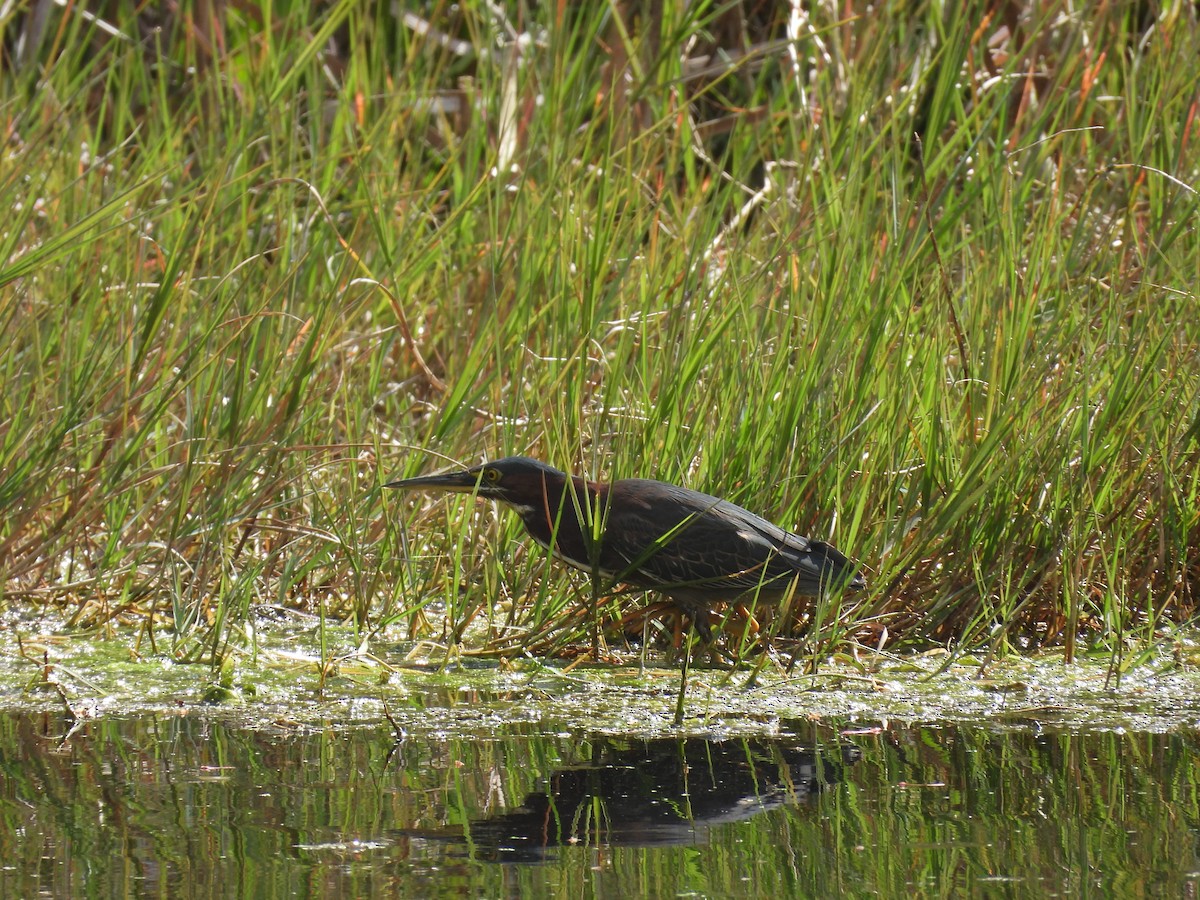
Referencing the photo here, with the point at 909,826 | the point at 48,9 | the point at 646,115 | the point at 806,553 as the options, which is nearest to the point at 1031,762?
the point at 909,826

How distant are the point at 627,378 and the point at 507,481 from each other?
57cm

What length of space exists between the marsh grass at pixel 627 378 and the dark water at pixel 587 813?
636mm

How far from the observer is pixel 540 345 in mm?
4430

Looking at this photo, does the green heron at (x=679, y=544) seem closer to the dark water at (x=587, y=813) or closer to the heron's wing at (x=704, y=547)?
the heron's wing at (x=704, y=547)

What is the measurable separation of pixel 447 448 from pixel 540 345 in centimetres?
37

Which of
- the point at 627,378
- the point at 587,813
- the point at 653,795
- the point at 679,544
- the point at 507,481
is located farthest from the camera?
the point at 627,378

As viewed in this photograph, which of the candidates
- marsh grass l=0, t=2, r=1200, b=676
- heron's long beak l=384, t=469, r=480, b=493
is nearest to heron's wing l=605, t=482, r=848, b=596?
marsh grass l=0, t=2, r=1200, b=676

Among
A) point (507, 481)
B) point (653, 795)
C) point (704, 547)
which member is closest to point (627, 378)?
point (507, 481)

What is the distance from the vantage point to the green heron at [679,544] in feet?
12.0

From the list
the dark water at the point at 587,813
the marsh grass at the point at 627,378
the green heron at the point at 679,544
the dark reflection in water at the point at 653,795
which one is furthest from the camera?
the marsh grass at the point at 627,378

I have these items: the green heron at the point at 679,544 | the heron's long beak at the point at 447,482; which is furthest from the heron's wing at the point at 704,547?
the heron's long beak at the point at 447,482

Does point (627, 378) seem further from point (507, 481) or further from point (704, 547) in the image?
point (704, 547)

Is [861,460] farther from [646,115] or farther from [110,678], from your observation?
[646,115]

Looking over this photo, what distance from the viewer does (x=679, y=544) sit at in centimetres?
371
